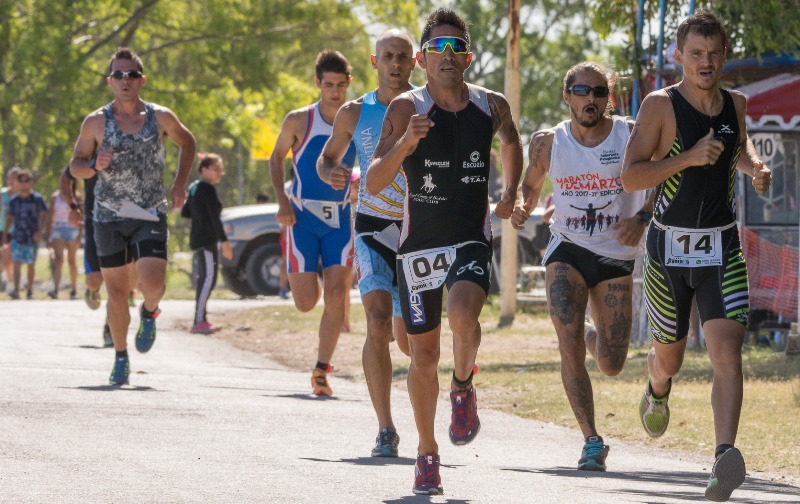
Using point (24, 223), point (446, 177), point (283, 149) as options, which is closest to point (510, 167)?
point (446, 177)

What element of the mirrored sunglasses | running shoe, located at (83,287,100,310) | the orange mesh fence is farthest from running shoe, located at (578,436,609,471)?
running shoe, located at (83,287,100,310)

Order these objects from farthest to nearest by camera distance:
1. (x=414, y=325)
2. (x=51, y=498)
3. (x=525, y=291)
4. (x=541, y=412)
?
(x=525, y=291) < (x=541, y=412) < (x=414, y=325) < (x=51, y=498)

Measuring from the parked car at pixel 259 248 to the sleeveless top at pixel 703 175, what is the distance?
61.3 ft

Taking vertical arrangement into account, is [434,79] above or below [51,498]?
above

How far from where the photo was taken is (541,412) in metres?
11.7

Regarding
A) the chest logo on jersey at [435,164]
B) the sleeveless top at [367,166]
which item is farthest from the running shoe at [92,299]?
the chest logo on jersey at [435,164]

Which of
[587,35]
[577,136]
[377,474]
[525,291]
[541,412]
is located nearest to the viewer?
[377,474]

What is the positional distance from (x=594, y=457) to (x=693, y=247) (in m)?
1.40

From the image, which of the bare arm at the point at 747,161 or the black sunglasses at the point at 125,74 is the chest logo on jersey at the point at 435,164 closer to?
the bare arm at the point at 747,161

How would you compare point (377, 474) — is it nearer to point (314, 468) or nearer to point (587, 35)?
point (314, 468)

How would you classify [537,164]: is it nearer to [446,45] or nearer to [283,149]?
[446,45]

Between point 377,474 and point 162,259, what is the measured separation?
4426mm

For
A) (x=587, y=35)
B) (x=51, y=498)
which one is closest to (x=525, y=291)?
(x=51, y=498)

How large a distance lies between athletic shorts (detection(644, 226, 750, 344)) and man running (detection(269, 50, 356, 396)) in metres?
3.88
